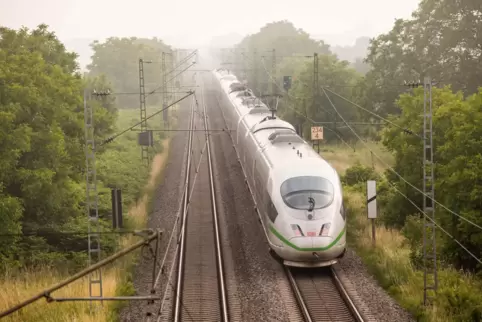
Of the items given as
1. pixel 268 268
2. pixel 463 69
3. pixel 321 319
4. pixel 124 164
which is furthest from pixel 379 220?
pixel 463 69

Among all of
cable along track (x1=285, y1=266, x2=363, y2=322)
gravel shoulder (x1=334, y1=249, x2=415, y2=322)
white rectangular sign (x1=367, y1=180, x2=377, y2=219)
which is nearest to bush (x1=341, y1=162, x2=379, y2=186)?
white rectangular sign (x1=367, y1=180, x2=377, y2=219)

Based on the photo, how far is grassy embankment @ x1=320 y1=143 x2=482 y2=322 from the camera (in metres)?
16.5

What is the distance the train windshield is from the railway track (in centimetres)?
377

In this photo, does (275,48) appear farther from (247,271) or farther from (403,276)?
(403,276)

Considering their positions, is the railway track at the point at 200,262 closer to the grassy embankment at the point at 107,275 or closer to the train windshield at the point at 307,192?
the grassy embankment at the point at 107,275

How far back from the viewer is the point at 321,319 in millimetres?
17109

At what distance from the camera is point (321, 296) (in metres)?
18.7

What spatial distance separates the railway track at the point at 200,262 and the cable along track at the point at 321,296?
243 centimetres

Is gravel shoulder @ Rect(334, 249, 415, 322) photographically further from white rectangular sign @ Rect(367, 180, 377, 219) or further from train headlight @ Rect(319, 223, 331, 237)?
train headlight @ Rect(319, 223, 331, 237)

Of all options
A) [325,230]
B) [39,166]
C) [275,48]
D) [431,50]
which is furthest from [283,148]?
[275,48]

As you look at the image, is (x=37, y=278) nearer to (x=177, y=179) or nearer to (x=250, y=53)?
(x=177, y=179)

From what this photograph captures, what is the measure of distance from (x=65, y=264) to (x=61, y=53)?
62.9ft

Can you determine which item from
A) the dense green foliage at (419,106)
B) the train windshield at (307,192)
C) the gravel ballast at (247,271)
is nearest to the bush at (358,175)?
the dense green foliage at (419,106)

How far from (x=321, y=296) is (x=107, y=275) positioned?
787cm
